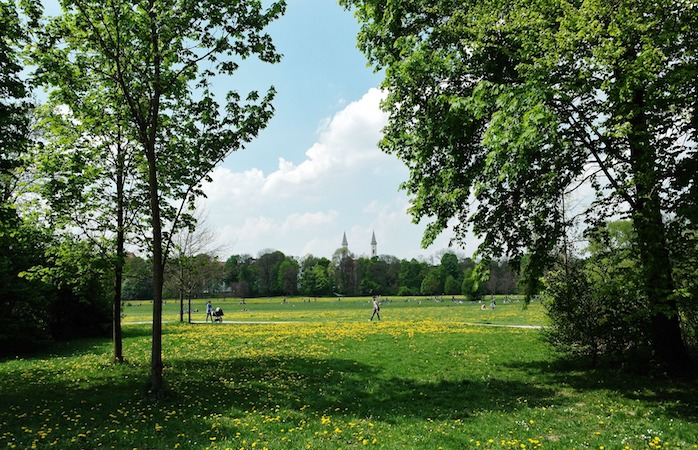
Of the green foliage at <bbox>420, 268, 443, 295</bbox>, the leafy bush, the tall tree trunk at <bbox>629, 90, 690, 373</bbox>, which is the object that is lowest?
the green foliage at <bbox>420, 268, 443, 295</bbox>

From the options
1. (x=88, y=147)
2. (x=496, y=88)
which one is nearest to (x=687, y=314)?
(x=496, y=88)

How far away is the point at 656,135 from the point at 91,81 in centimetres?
1394

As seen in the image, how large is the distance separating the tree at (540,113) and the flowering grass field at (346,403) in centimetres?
245

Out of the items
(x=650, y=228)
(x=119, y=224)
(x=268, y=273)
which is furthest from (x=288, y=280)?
(x=650, y=228)

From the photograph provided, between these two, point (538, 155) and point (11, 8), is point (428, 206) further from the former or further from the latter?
point (11, 8)

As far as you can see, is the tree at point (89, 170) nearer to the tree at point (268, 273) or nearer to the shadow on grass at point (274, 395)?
the shadow on grass at point (274, 395)

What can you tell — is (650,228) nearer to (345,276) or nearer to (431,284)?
(431,284)

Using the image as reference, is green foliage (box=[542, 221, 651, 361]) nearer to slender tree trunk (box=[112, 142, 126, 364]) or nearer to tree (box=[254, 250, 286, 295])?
slender tree trunk (box=[112, 142, 126, 364])

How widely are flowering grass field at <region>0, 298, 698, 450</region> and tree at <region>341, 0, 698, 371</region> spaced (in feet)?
8.02

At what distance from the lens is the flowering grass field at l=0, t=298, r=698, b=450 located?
737 centimetres

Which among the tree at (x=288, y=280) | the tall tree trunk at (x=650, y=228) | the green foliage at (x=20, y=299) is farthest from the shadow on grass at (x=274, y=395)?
the tree at (x=288, y=280)

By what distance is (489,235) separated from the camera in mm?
12586

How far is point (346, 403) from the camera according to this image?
32.4ft

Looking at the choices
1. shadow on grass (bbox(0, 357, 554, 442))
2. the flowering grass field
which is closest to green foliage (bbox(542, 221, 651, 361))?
the flowering grass field
